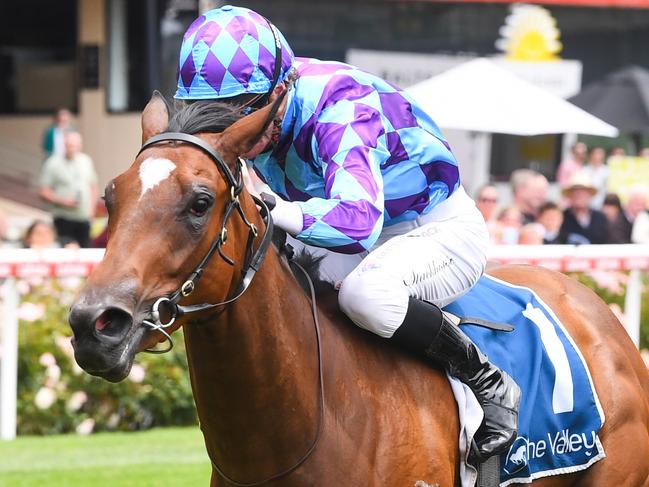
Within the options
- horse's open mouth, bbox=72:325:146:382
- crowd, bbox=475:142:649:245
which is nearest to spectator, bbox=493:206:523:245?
crowd, bbox=475:142:649:245

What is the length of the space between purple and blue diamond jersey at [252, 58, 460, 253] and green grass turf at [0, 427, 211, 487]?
2860mm

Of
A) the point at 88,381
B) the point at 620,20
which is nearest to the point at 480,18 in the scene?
the point at 620,20

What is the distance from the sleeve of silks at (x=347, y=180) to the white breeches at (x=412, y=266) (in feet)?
0.69

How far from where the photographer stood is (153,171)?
2.97m

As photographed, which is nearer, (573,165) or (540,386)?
(540,386)

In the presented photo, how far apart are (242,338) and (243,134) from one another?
1.79ft

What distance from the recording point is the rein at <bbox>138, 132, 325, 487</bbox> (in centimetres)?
293

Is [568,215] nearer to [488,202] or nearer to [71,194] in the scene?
[488,202]

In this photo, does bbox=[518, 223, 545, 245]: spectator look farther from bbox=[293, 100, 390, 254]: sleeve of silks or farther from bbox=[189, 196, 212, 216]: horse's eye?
bbox=[189, 196, 212, 216]: horse's eye

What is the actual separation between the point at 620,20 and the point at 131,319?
50.8 feet

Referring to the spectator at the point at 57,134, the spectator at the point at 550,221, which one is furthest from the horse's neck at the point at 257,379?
the spectator at the point at 57,134

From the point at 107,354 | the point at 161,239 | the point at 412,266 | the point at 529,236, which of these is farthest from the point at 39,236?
the point at 107,354

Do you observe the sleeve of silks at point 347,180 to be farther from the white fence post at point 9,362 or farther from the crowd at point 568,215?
the crowd at point 568,215

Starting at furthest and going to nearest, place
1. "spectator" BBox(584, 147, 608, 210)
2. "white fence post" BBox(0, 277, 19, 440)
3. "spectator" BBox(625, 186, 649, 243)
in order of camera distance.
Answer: "spectator" BBox(584, 147, 608, 210)
"spectator" BBox(625, 186, 649, 243)
"white fence post" BBox(0, 277, 19, 440)
